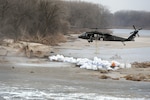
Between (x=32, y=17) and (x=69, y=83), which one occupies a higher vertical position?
(x=32, y=17)

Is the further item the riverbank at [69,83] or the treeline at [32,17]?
the treeline at [32,17]

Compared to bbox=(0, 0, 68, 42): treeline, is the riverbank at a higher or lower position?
lower

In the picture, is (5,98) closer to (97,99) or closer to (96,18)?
(97,99)

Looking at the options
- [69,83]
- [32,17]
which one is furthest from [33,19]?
[69,83]

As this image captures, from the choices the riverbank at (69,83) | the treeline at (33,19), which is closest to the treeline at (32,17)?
the treeline at (33,19)

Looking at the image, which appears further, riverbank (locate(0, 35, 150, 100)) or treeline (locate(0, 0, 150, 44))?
treeline (locate(0, 0, 150, 44))

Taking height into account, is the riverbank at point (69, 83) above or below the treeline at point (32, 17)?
below

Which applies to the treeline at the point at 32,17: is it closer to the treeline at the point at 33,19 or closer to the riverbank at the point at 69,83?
the treeline at the point at 33,19

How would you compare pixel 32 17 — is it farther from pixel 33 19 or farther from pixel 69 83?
pixel 69 83

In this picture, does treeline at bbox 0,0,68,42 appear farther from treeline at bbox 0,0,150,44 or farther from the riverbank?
the riverbank

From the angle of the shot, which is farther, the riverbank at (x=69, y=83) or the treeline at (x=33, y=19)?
the treeline at (x=33, y=19)

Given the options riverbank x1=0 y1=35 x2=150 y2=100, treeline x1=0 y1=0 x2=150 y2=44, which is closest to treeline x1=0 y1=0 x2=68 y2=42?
treeline x1=0 y1=0 x2=150 y2=44

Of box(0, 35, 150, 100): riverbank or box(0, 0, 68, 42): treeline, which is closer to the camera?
box(0, 35, 150, 100): riverbank

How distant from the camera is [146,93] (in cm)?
1805
